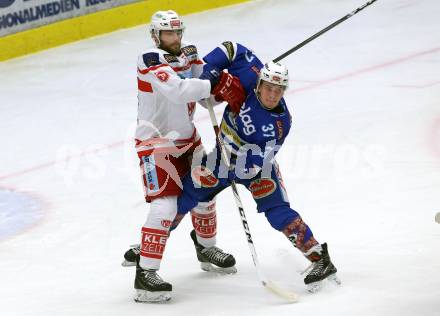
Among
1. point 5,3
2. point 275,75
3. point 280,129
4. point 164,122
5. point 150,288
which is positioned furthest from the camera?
point 5,3

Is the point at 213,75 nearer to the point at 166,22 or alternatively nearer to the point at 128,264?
the point at 166,22

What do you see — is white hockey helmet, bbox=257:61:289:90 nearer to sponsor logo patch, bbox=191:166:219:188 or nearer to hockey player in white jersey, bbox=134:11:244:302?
hockey player in white jersey, bbox=134:11:244:302

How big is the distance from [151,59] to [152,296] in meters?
1.11

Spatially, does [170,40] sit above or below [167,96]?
Answer: above

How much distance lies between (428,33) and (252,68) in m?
5.70

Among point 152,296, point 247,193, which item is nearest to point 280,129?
point 152,296

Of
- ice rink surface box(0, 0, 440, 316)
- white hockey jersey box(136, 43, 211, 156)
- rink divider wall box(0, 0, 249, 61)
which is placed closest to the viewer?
white hockey jersey box(136, 43, 211, 156)

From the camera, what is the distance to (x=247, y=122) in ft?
15.3

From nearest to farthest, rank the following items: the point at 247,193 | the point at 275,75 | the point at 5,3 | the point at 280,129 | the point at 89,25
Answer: the point at 275,75, the point at 280,129, the point at 247,193, the point at 5,3, the point at 89,25

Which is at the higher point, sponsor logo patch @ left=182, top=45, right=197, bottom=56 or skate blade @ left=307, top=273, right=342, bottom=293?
sponsor logo patch @ left=182, top=45, right=197, bottom=56

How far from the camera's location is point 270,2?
11.9m

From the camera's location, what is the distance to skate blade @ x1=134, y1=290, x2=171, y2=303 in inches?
188

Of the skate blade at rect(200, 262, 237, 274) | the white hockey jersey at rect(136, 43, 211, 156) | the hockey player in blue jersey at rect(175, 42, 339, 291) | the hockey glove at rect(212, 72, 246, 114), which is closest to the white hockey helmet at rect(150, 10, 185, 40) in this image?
the white hockey jersey at rect(136, 43, 211, 156)

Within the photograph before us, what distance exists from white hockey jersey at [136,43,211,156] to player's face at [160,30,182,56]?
0.12 feet
